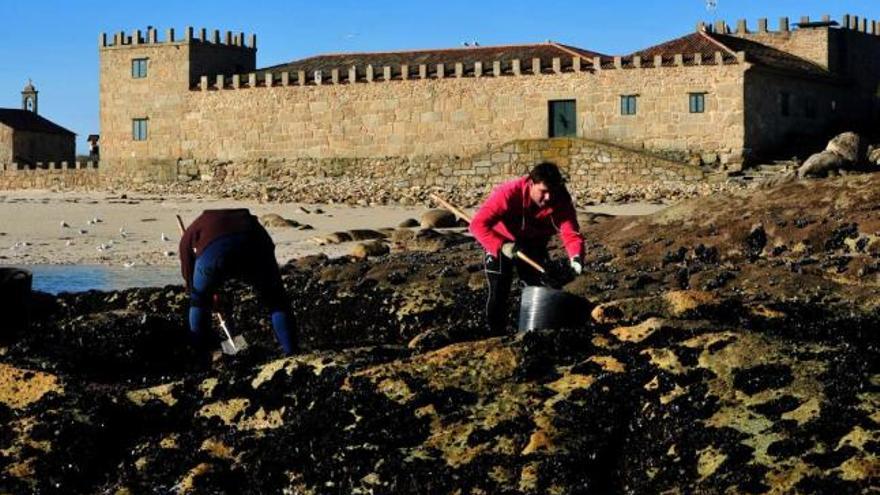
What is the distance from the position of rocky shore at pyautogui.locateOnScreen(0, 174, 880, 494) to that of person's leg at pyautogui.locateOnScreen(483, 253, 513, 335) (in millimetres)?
309

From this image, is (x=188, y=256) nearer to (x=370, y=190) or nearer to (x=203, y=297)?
(x=203, y=297)

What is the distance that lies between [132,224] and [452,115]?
15.2 metres

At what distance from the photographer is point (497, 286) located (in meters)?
10.6

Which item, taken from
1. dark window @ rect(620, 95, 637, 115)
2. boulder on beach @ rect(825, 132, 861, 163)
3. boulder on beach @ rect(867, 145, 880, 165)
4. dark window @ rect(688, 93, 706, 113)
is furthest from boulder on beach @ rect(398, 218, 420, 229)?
dark window @ rect(688, 93, 706, 113)

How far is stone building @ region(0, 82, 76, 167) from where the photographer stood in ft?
211

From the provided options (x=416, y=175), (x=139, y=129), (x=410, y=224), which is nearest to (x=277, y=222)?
(x=410, y=224)

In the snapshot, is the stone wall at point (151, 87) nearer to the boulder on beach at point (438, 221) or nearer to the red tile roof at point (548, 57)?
the red tile roof at point (548, 57)

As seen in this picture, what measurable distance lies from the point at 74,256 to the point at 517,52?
76.9 ft

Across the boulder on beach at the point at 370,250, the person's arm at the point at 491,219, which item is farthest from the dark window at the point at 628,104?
the person's arm at the point at 491,219

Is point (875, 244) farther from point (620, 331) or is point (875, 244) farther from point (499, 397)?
point (499, 397)

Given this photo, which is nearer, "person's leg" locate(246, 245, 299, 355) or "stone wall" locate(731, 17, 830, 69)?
"person's leg" locate(246, 245, 299, 355)

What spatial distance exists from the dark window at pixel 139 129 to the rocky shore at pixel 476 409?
42113 millimetres

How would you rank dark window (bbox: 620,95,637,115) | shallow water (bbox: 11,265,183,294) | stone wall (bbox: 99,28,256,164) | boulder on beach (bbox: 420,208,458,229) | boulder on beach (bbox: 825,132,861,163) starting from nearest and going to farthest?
shallow water (bbox: 11,265,183,294), boulder on beach (bbox: 420,208,458,229), boulder on beach (bbox: 825,132,861,163), dark window (bbox: 620,95,637,115), stone wall (bbox: 99,28,256,164)

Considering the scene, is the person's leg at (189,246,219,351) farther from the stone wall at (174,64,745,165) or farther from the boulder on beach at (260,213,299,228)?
the stone wall at (174,64,745,165)
